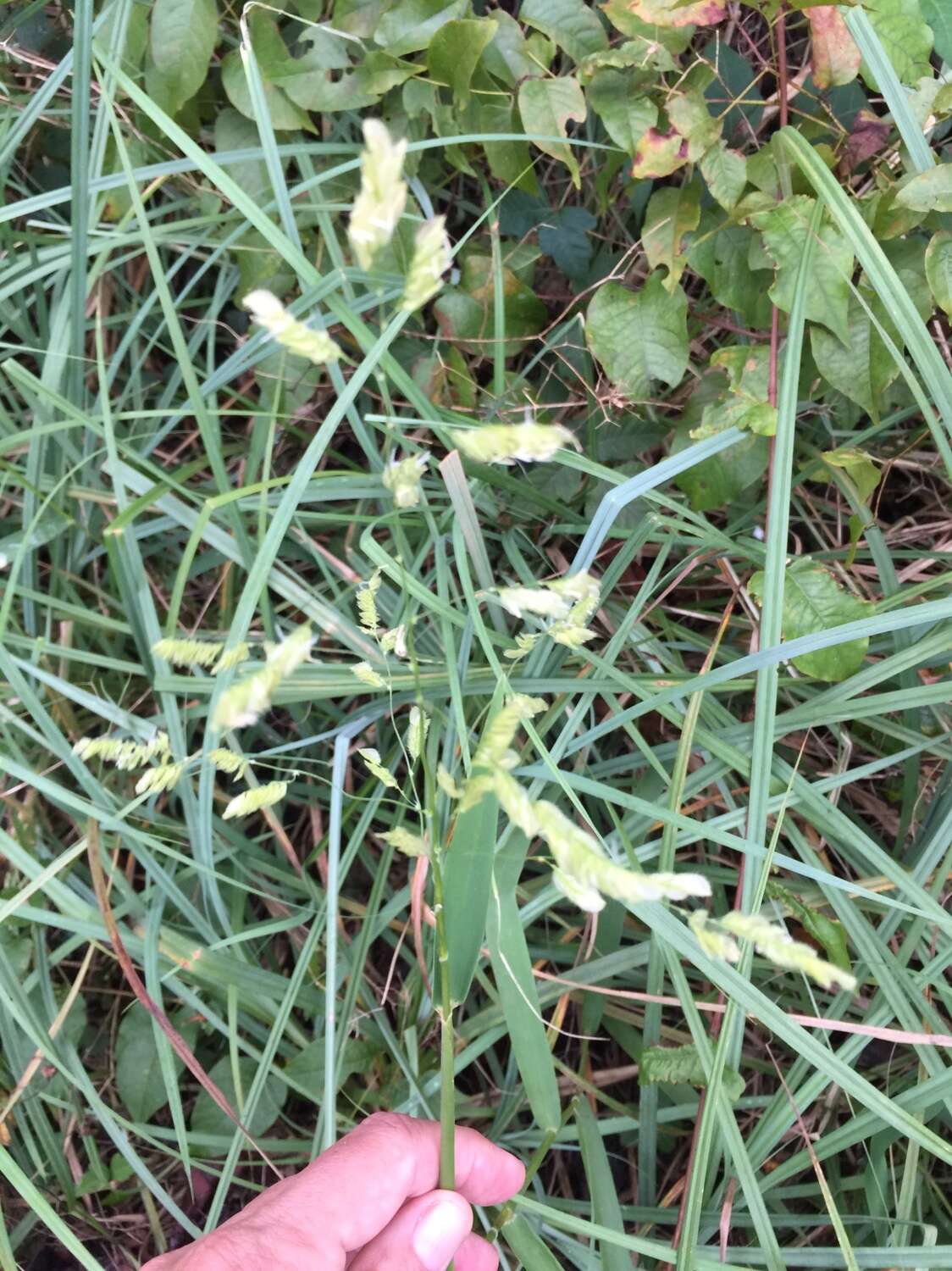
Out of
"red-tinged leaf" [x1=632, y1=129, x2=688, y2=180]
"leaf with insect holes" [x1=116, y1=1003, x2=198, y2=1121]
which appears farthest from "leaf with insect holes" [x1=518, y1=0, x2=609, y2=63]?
"leaf with insect holes" [x1=116, y1=1003, x2=198, y2=1121]

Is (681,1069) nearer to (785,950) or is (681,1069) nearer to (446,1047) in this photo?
(446,1047)

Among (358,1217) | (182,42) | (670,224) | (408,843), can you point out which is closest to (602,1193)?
(358,1217)

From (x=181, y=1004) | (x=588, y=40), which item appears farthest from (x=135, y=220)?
(x=181, y=1004)

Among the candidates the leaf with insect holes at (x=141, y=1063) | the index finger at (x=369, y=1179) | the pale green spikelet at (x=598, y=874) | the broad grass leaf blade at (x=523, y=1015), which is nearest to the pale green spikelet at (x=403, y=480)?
the pale green spikelet at (x=598, y=874)

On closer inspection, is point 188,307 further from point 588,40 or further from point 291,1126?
point 291,1126

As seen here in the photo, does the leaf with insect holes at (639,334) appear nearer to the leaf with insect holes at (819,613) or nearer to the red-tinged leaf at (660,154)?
the red-tinged leaf at (660,154)

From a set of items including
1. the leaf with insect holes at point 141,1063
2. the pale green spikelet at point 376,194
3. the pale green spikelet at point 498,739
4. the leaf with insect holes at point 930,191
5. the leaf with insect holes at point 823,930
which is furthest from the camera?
the leaf with insect holes at point 141,1063

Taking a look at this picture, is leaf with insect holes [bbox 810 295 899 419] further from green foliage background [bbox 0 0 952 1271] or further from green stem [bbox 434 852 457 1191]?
green stem [bbox 434 852 457 1191]
